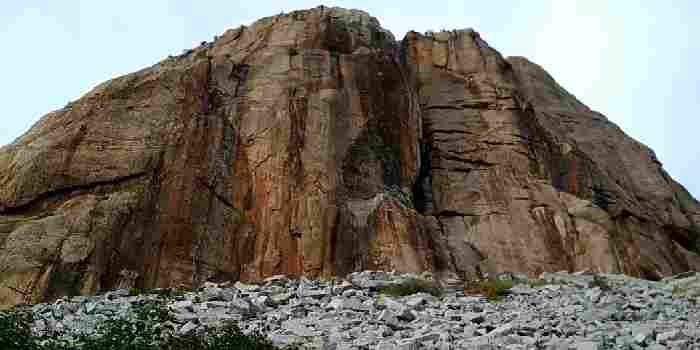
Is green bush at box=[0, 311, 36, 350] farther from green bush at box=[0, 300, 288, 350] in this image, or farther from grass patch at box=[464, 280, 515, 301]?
grass patch at box=[464, 280, 515, 301]

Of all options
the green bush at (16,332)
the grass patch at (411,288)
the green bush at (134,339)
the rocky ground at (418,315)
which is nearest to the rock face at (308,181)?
the rocky ground at (418,315)

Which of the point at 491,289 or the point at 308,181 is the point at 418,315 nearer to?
the point at 491,289

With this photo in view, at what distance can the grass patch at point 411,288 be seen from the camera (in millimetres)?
20453

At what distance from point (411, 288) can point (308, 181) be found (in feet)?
32.7

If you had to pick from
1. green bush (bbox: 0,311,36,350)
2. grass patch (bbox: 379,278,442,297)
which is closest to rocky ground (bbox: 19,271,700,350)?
grass patch (bbox: 379,278,442,297)

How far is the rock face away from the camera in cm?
2697

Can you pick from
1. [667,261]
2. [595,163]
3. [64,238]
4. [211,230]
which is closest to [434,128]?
[595,163]

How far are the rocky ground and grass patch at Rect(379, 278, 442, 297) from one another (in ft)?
0.44

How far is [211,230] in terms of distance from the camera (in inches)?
1118

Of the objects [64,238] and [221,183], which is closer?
[64,238]

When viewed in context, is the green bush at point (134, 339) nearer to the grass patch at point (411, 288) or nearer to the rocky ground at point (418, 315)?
the rocky ground at point (418, 315)

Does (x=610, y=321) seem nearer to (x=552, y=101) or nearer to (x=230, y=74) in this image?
(x=230, y=74)

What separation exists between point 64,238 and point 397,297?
34.4 ft

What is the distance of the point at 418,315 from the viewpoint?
1745 centimetres
